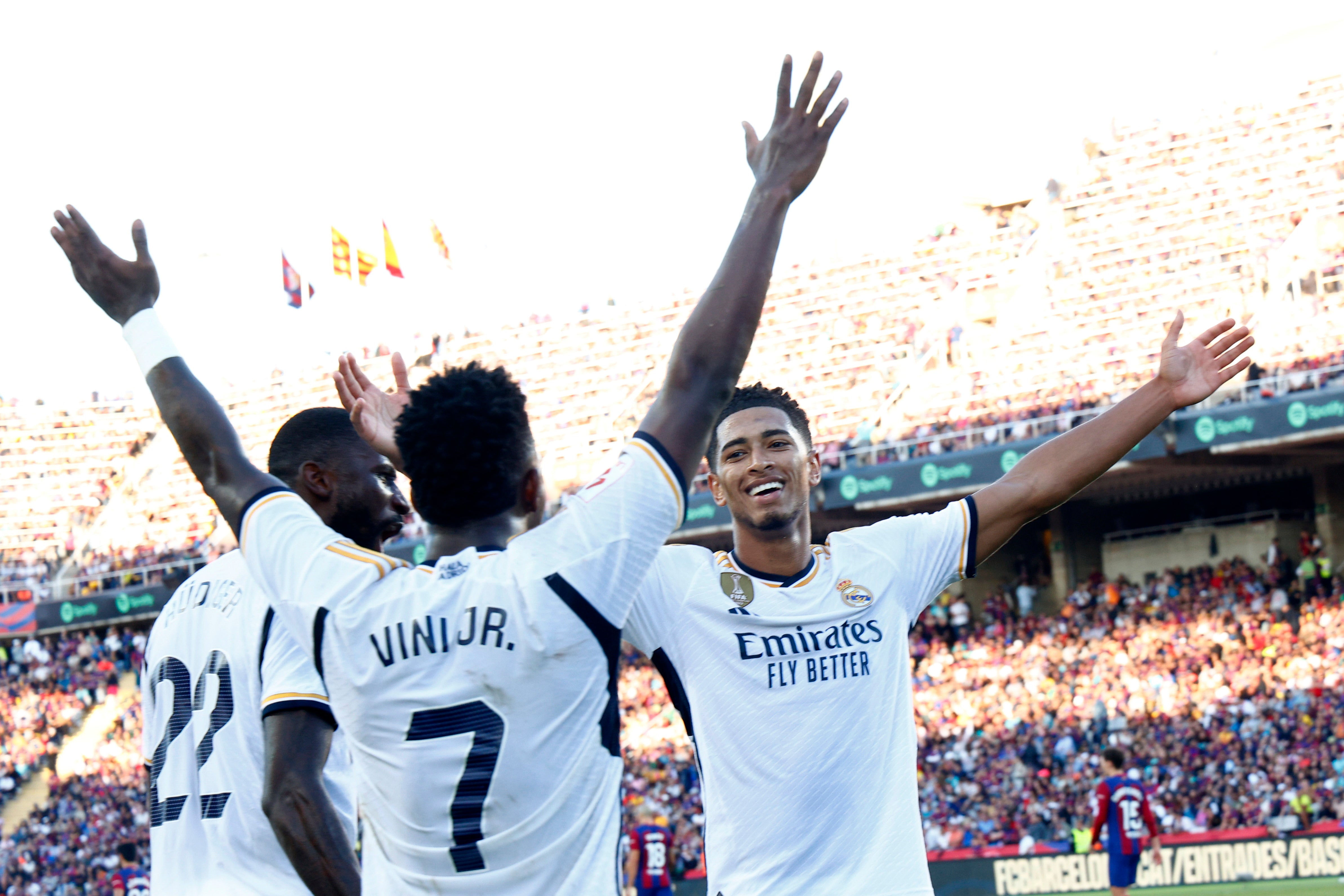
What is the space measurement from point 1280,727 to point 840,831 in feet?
63.0

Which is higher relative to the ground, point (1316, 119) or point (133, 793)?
point (1316, 119)

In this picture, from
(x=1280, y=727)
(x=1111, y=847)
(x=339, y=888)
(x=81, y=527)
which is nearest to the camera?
(x=339, y=888)

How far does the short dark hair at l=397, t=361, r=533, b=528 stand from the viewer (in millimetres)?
3002

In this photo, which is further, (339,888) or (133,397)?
(133,397)

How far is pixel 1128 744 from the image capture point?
2248cm

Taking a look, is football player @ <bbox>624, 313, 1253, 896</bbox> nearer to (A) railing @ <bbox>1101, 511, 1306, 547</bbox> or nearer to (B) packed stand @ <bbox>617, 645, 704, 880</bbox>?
(B) packed stand @ <bbox>617, 645, 704, 880</bbox>

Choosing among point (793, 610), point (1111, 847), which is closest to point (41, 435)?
point (1111, 847)

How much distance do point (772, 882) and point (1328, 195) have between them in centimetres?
2982

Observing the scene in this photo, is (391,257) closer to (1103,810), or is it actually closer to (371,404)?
(1103,810)

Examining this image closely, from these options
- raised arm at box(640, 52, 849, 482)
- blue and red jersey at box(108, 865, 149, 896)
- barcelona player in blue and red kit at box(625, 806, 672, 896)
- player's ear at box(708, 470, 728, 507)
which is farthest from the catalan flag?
raised arm at box(640, 52, 849, 482)

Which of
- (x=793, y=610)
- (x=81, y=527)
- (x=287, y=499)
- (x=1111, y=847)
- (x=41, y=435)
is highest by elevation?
(x=41, y=435)

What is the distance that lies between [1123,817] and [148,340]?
46.2ft

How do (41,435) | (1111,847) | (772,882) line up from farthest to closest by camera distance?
1. (41,435)
2. (1111,847)
3. (772,882)

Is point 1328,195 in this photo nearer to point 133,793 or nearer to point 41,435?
point 133,793
